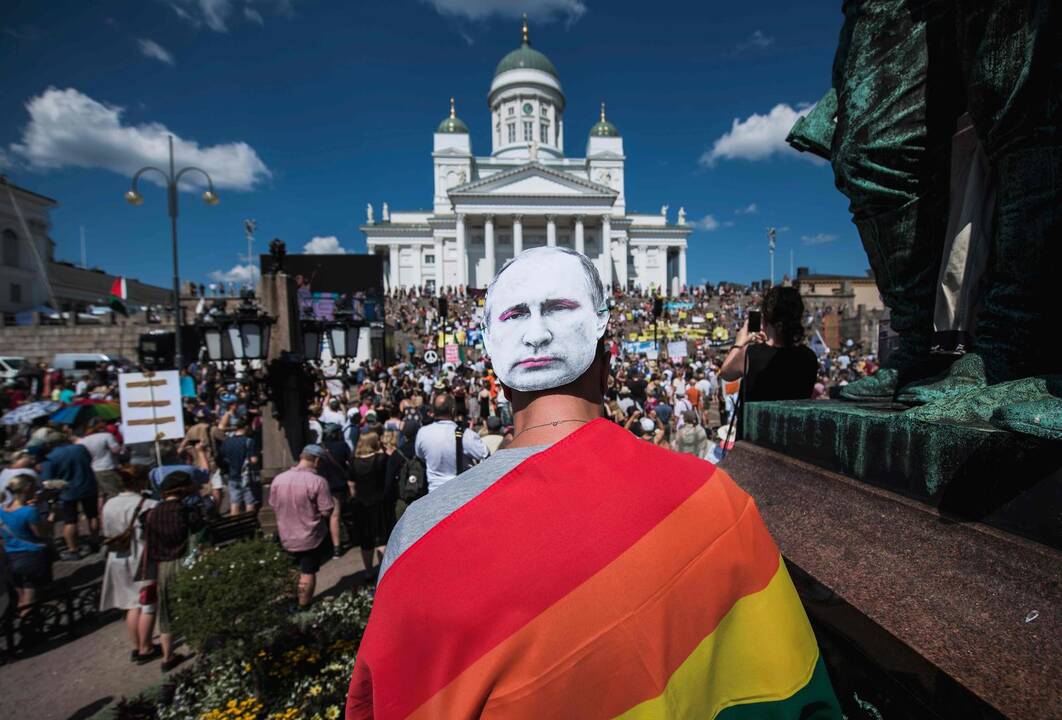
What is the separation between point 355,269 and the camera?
29484 millimetres

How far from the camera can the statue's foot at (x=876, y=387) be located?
242 cm

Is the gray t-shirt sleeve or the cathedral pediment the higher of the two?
the cathedral pediment

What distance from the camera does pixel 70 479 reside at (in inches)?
281

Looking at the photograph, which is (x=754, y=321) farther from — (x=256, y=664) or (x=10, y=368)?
(x=10, y=368)

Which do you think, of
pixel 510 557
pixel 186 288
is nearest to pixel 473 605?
pixel 510 557

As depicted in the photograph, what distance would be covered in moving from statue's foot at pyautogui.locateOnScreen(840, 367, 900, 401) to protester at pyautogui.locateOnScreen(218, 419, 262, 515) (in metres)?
7.71

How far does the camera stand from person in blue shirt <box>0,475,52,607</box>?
5.12 meters

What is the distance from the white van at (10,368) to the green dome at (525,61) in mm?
61169

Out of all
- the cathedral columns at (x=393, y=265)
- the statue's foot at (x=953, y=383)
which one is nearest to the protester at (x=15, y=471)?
the statue's foot at (x=953, y=383)

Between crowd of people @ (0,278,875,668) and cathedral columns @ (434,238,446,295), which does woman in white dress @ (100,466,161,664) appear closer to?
crowd of people @ (0,278,875,668)

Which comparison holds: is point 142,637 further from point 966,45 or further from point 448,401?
point 966,45

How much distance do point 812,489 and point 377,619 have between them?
1706 millimetres

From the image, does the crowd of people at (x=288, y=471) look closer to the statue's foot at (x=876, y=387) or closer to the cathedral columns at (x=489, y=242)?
the statue's foot at (x=876, y=387)

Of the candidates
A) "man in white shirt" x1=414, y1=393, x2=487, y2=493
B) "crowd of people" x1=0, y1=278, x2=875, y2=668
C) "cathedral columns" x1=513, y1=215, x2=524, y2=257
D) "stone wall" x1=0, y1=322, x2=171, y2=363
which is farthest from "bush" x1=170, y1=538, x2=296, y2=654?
"cathedral columns" x1=513, y1=215, x2=524, y2=257
